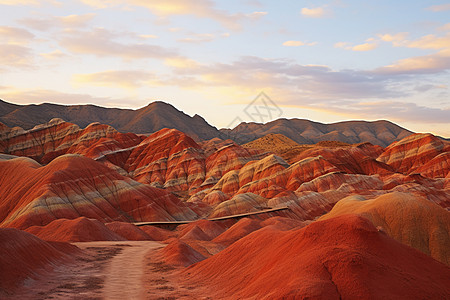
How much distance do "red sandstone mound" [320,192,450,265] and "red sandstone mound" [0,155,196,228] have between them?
54.7m

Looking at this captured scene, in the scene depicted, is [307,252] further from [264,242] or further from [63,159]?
[63,159]

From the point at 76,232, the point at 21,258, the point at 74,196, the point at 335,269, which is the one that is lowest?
the point at 76,232

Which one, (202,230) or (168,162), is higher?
(168,162)

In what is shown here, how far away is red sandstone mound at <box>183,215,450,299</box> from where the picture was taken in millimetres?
17703

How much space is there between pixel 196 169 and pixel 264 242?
126m

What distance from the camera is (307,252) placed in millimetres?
22172

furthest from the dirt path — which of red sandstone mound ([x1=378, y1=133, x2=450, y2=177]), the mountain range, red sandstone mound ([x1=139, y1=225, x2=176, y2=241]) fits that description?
red sandstone mound ([x1=378, y1=133, x2=450, y2=177])

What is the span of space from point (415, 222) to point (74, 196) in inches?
2481

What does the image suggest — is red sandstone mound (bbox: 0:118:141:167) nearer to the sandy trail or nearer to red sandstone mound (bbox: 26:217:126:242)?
red sandstone mound (bbox: 26:217:126:242)

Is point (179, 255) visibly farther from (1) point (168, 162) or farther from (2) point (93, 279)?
(1) point (168, 162)

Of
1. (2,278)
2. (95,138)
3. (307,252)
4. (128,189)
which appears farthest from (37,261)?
(95,138)

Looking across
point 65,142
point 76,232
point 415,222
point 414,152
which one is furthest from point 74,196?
point 414,152

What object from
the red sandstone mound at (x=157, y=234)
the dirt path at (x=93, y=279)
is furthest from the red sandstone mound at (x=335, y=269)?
the red sandstone mound at (x=157, y=234)

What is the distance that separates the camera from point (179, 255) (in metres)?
38.8
